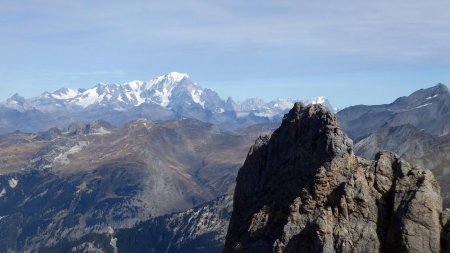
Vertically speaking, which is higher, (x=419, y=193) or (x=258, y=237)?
(x=419, y=193)

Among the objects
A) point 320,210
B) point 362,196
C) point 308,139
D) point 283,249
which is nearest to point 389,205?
point 362,196

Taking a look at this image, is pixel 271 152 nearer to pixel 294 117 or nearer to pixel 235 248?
pixel 294 117

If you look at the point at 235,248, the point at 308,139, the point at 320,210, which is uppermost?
the point at 308,139

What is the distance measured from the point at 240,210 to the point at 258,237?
10.2 meters

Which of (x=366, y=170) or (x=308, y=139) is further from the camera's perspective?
(x=308, y=139)

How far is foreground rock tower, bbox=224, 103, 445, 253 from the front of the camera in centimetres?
3822

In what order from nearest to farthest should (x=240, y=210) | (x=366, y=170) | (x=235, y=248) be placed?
(x=366, y=170) < (x=235, y=248) < (x=240, y=210)

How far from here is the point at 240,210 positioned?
2154 inches

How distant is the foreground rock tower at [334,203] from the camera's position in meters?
38.2

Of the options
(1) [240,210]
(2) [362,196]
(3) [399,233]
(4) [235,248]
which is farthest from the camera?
(1) [240,210]

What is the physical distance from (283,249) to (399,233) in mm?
7446

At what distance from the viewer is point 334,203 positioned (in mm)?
41094

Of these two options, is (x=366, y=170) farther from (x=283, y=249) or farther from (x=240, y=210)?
(x=240, y=210)

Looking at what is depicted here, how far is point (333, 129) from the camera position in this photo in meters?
47.0
